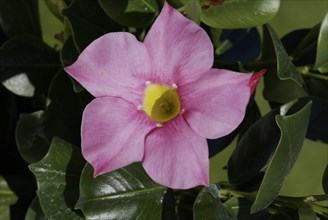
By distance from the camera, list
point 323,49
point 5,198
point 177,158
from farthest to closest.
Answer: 1. point 5,198
2. point 323,49
3. point 177,158

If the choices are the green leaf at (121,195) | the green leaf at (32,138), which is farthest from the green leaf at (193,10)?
the green leaf at (32,138)

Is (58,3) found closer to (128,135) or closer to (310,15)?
(128,135)

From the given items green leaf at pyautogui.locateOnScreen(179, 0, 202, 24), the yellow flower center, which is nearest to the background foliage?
green leaf at pyautogui.locateOnScreen(179, 0, 202, 24)

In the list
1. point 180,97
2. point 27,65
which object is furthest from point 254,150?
point 27,65

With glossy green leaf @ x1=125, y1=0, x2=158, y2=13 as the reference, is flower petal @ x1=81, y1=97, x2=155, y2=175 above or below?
below

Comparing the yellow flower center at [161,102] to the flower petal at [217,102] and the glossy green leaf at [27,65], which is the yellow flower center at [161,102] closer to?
the flower petal at [217,102]

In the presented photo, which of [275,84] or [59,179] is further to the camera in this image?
[275,84]

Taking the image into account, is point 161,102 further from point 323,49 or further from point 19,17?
point 19,17

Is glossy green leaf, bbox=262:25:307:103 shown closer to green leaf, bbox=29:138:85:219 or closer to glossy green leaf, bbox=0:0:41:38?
green leaf, bbox=29:138:85:219
